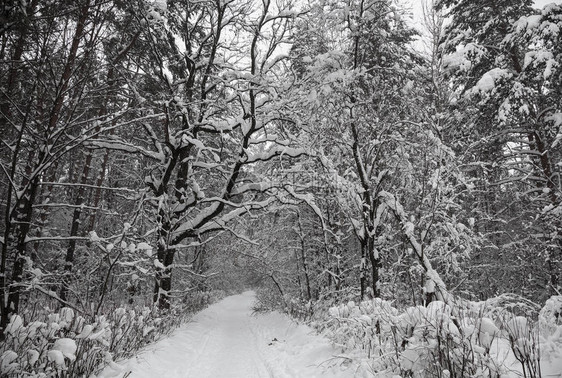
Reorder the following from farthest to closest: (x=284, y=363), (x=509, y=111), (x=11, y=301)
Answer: (x=509, y=111) → (x=284, y=363) → (x=11, y=301)

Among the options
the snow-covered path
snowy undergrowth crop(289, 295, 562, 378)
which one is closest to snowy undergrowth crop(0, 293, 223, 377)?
the snow-covered path

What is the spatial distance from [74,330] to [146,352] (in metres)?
3.34

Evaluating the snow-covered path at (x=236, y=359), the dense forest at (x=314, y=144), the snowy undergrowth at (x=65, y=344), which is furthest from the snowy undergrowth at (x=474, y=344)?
the snowy undergrowth at (x=65, y=344)

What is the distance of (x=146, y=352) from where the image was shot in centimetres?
646

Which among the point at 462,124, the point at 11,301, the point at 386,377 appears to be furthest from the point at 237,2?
the point at 386,377

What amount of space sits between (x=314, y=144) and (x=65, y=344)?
232 inches

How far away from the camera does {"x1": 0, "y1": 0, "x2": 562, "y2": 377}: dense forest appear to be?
360 centimetres

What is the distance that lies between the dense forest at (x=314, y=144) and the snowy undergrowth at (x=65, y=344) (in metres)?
0.03

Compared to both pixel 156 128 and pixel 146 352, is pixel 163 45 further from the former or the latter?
pixel 146 352

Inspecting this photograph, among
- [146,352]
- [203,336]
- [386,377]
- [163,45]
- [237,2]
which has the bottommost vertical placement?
[203,336]

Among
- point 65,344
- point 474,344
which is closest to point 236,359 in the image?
point 65,344

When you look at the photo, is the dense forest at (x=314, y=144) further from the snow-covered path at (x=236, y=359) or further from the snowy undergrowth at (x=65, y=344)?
the snow-covered path at (x=236, y=359)

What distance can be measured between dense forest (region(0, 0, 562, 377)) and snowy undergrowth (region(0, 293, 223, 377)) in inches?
1.2

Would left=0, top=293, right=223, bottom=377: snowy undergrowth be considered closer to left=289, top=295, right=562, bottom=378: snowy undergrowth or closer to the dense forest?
the dense forest
